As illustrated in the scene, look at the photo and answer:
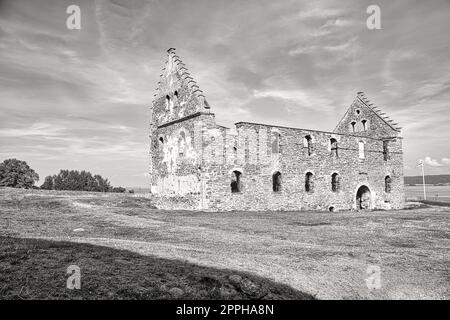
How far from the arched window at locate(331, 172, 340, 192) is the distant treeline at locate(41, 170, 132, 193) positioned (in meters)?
40.5

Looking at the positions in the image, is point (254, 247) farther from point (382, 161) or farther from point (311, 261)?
point (382, 161)

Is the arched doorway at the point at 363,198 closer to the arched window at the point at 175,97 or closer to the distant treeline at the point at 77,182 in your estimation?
the arched window at the point at 175,97

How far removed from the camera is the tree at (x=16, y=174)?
171 ft

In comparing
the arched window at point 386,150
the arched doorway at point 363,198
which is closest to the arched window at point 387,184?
the arched window at point 386,150

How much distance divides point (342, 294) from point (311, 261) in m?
1.65

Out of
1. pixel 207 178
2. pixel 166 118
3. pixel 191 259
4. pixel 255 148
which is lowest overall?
pixel 191 259

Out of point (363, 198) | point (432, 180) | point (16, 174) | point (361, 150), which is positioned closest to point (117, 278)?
point (361, 150)

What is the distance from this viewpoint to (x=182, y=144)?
21484 millimetres

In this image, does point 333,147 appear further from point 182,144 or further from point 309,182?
point 182,144

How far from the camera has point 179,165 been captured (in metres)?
21.7

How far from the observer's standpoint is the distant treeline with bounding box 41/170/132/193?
58250 millimetres

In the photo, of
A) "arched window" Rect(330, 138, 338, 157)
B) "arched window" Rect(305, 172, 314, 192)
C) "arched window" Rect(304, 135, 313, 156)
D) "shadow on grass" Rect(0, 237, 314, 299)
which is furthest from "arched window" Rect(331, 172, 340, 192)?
"shadow on grass" Rect(0, 237, 314, 299)

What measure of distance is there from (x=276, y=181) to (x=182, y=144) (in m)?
6.86
